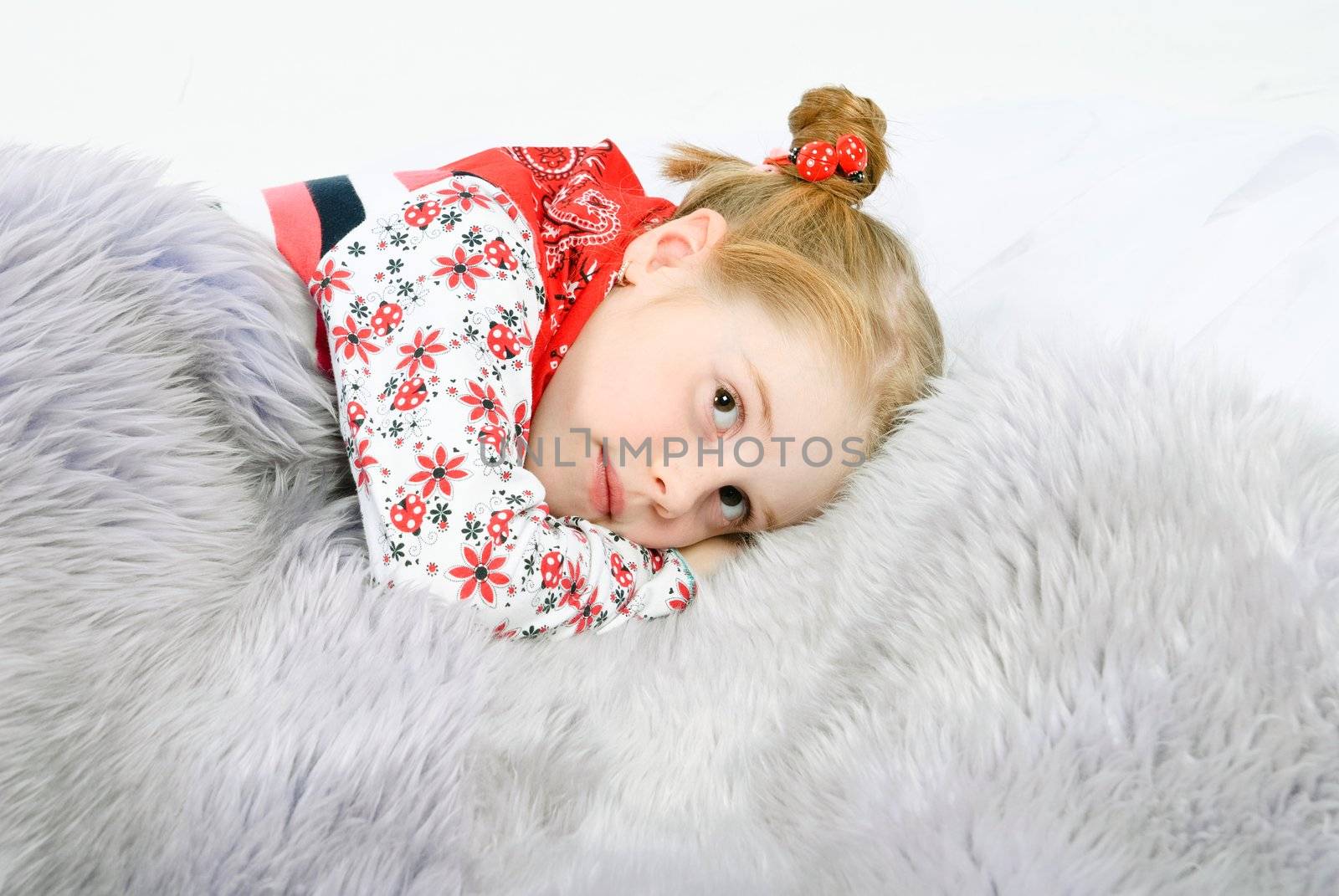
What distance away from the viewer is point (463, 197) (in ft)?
3.50

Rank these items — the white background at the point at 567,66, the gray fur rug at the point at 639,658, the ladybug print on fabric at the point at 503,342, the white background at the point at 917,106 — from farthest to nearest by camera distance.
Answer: the white background at the point at 567,66 → the white background at the point at 917,106 → the ladybug print on fabric at the point at 503,342 → the gray fur rug at the point at 639,658

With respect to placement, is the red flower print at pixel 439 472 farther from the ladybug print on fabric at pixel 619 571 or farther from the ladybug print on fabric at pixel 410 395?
the ladybug print on fabric at pixel 619 571

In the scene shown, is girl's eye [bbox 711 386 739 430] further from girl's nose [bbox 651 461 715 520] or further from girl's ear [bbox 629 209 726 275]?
girl's ear [bbox 629 209 726 275]

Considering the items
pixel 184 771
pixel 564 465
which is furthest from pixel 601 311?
pixel 184 771

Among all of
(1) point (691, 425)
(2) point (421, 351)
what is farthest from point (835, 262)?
(2) point (421, 351)

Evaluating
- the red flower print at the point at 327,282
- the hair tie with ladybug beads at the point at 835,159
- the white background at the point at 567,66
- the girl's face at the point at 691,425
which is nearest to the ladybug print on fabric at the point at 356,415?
the red flower print at the point at 327,282

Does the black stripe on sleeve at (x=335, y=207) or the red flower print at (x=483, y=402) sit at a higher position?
the black stripe on sleeve at (x=335, y=207)

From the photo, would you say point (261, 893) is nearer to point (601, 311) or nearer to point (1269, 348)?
point (601, 311)

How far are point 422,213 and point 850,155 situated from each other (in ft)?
1.80

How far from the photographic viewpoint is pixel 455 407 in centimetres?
93

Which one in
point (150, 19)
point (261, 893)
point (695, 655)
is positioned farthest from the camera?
point (150, 19)

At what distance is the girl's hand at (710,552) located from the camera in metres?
1.14

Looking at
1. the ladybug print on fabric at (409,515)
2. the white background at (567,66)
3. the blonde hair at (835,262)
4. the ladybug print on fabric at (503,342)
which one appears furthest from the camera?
the white background at (567,66)

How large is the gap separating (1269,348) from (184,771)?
112 centimetres
